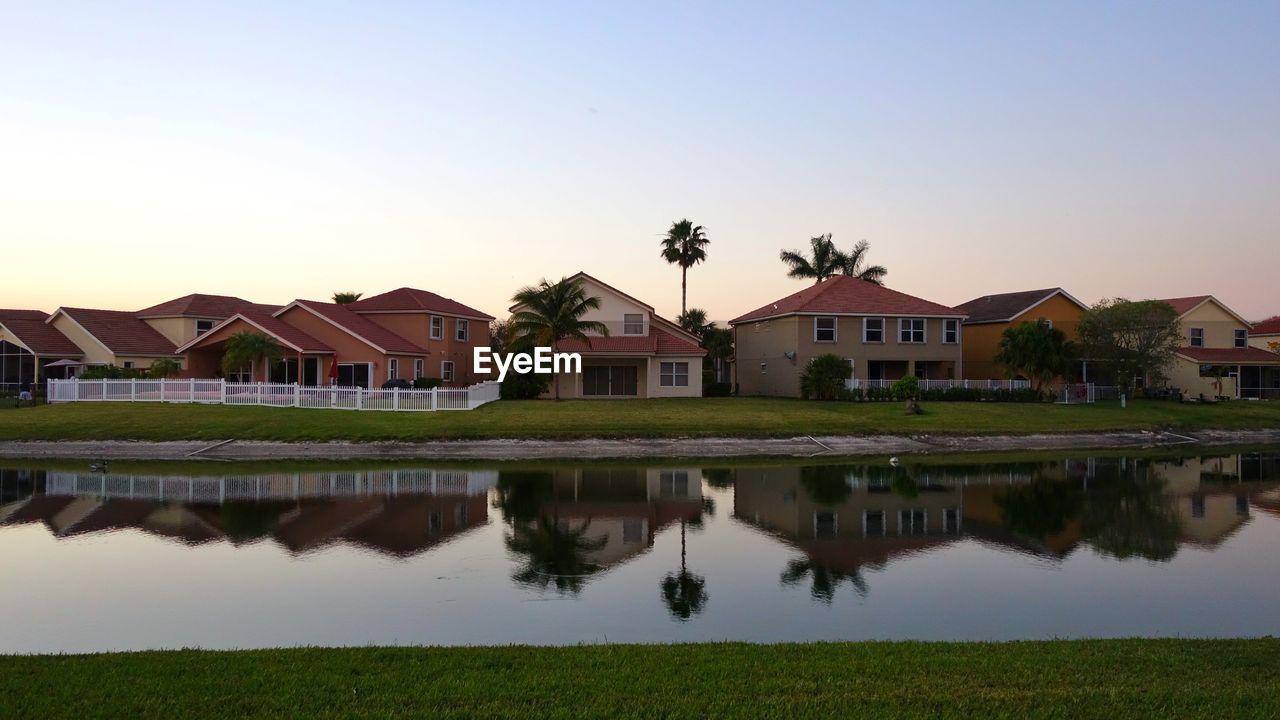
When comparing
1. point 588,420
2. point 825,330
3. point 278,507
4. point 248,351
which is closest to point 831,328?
point 825,330

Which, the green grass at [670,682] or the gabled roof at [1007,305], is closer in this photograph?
the green grass at [670,682]

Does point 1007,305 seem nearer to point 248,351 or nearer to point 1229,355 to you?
point 1229,355

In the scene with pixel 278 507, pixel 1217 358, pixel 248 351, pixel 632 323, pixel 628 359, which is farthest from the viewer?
pixel 1217 358

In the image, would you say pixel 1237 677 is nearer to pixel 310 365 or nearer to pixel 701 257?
pixel 310 365

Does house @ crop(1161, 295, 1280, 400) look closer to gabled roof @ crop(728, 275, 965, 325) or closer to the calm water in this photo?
gabled roof @ crop(728, 275, 965, 325)

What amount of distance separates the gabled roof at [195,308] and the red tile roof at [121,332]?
1.15 metres

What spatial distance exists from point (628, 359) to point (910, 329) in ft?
56.8

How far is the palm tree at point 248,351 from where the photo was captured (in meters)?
43.9

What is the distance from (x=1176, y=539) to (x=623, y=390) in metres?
37.0

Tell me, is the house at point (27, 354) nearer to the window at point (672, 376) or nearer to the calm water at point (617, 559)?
the calm water at point (617, 559)

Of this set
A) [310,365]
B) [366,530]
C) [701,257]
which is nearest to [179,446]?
[310,365]

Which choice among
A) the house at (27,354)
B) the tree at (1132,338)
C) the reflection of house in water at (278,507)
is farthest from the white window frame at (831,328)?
the house at (27,354)

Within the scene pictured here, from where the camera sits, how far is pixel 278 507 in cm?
2147

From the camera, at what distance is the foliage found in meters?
50.1
